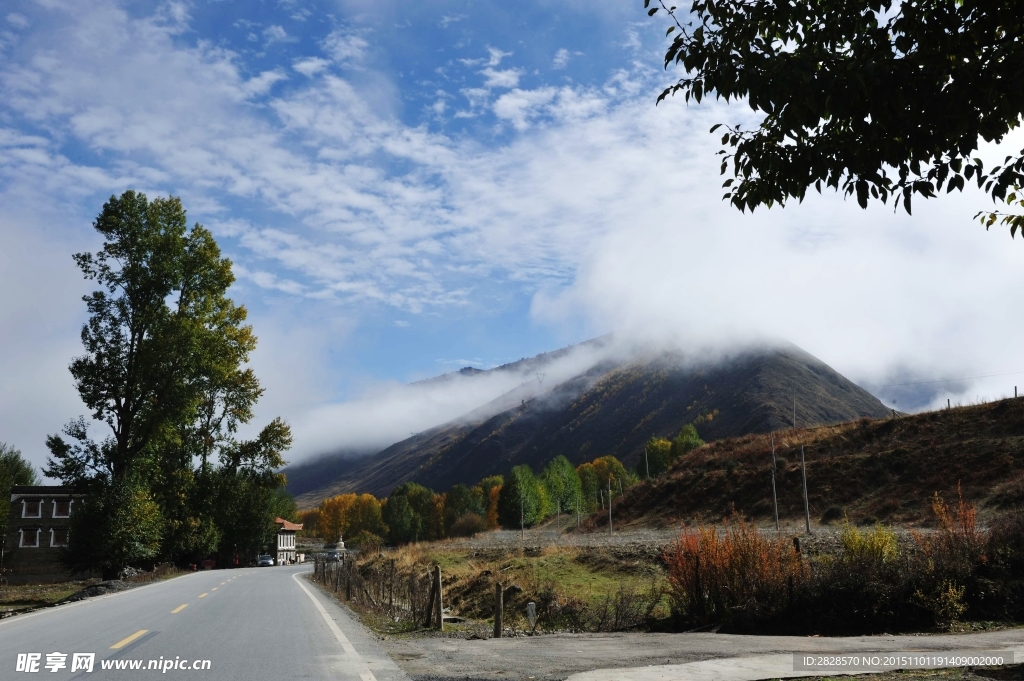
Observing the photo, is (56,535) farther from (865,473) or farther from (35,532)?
(865,473)

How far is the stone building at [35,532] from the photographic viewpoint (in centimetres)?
5922

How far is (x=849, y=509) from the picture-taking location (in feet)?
155

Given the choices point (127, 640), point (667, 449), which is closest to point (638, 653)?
point (127, 640)

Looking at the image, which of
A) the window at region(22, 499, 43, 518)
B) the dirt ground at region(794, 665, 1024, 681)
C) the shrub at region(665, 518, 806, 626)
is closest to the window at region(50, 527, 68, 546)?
the window at region(22, 499, 43, 518)

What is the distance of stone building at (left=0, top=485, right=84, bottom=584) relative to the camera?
5922cm

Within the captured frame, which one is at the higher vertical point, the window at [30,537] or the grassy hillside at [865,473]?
the grassy hillside at [865,473]

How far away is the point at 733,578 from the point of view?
1522cm

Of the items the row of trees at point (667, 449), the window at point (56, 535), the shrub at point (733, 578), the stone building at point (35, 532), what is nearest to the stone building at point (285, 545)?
the stone building at point (35, 532)

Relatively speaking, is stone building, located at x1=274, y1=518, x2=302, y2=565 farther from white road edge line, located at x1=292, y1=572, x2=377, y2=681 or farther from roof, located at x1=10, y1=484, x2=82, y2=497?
white road edge line, located at x1=292, y1=572, x2=377, y2=681

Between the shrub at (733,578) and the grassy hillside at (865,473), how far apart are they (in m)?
26.7

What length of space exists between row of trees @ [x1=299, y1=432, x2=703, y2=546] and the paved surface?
280ft

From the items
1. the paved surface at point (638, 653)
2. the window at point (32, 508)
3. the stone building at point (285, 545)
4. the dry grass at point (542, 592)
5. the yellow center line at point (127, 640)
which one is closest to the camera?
the paved surface at point (638, 653)

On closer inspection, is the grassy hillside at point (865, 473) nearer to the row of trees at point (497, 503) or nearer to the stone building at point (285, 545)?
the row of trees at point (497, 503)

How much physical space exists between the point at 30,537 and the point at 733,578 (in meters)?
62.8
